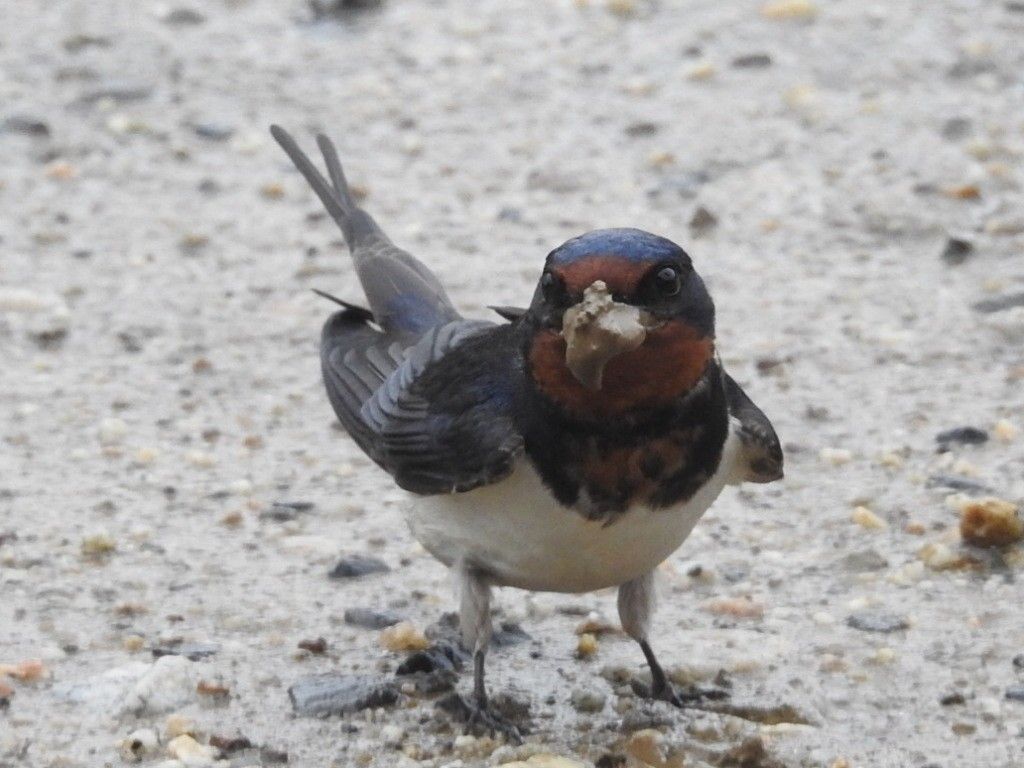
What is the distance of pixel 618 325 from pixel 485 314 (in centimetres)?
264

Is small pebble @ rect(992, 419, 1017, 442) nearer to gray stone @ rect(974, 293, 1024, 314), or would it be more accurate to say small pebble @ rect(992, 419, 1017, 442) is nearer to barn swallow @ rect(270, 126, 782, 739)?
gray stone @ rect(974, 293, 1024, 314)

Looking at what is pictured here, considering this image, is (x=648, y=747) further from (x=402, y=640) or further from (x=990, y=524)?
(x=990, y=524)

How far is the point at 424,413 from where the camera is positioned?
390 cm

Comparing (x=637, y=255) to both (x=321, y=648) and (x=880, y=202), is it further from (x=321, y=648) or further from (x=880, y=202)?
(x=880, y=202)

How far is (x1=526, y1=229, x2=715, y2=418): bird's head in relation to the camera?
10.7 ft

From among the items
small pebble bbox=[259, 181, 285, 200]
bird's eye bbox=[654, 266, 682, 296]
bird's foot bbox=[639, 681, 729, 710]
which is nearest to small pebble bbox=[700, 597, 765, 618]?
bird's foot bbox=[639, 681, 729, 710]

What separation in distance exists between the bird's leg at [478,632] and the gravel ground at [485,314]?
0.05 meters

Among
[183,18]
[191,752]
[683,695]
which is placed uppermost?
[191,752]

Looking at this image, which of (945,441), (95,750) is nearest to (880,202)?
(945,441)

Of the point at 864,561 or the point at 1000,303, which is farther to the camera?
the point at 1000,303

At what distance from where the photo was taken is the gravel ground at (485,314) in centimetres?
383

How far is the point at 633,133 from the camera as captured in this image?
6906 millimetres

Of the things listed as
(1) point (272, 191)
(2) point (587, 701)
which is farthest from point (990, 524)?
(1) point (272, 191)

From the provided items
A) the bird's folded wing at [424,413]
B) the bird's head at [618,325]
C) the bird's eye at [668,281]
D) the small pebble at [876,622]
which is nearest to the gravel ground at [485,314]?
the small pebble at [876,622]
